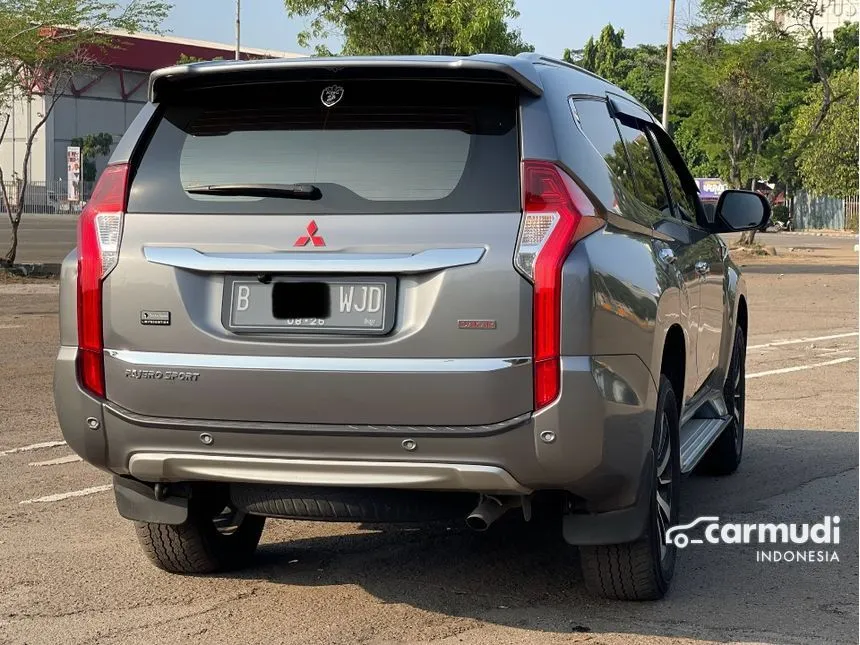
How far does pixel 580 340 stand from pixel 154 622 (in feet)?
5.61

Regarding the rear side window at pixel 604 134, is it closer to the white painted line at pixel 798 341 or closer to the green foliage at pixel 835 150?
the white painted line at pixel 798 341

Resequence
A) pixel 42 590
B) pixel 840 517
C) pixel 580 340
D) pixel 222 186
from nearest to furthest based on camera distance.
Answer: pixel 580 340 < pixel 222 186 < pixel 42 590 < pixel 840 517

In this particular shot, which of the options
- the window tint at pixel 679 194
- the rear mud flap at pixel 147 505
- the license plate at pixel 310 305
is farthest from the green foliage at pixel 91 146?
the license plate at pixel 310 305

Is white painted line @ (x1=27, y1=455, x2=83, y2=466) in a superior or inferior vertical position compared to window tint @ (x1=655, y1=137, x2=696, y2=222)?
inferior

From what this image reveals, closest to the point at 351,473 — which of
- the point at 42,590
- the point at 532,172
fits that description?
the point at 532,172

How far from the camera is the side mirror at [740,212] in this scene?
264 inches

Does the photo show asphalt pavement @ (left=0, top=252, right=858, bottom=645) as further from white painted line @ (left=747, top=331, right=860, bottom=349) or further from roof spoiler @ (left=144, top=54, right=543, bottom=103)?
white painted line @ (left=747, top=331, right=860, bottom=349)

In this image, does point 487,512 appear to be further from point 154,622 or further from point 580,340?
point 154,622

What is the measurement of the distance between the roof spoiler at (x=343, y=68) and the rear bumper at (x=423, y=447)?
0.92 meters

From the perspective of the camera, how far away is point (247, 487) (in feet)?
15.4

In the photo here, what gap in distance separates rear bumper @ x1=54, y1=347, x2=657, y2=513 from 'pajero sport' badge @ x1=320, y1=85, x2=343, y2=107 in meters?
1.06

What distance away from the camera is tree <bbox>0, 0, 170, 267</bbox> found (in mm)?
22375

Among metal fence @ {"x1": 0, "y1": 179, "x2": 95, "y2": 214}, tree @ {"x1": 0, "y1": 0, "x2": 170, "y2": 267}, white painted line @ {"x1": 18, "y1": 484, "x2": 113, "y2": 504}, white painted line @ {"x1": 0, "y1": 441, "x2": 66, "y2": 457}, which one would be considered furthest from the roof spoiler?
metal fence @ {"x1": 0, "y1": 179, "x2": 95, "y2": 214}

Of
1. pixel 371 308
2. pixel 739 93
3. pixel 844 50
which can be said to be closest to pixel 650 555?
pixel 371 308
